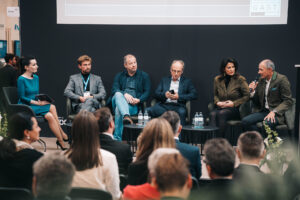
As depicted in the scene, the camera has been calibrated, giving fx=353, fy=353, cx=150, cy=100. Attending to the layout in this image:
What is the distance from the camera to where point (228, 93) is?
524 centimetres

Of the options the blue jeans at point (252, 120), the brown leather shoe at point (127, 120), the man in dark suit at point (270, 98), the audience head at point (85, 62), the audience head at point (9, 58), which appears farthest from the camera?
the audience head at point (9, 58)

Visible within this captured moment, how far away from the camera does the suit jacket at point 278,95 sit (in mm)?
4746

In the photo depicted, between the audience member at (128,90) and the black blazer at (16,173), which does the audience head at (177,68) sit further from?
the black blazer at (16,173)

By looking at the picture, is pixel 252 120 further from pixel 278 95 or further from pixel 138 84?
pixel 138 84

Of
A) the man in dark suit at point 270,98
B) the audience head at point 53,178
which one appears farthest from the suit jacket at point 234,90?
the audience head at point 53,178

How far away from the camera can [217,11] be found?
5.54 meters

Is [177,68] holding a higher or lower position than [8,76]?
higher

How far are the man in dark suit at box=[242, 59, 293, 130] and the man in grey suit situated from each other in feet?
7.27

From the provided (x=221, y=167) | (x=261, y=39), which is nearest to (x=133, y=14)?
(x=261, y=39)

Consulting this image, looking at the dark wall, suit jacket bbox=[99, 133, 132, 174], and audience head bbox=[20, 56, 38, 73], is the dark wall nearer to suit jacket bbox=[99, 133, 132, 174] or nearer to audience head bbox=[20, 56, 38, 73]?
audience head bbox=[20, 56, 38, 73]

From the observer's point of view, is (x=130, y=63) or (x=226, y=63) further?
(x=130, y=63)

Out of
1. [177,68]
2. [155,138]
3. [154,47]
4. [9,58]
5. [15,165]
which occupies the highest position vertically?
[154,47]

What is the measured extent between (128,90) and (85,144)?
3.41m

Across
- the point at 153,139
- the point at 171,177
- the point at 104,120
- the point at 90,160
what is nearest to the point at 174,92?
the point at 104,120
